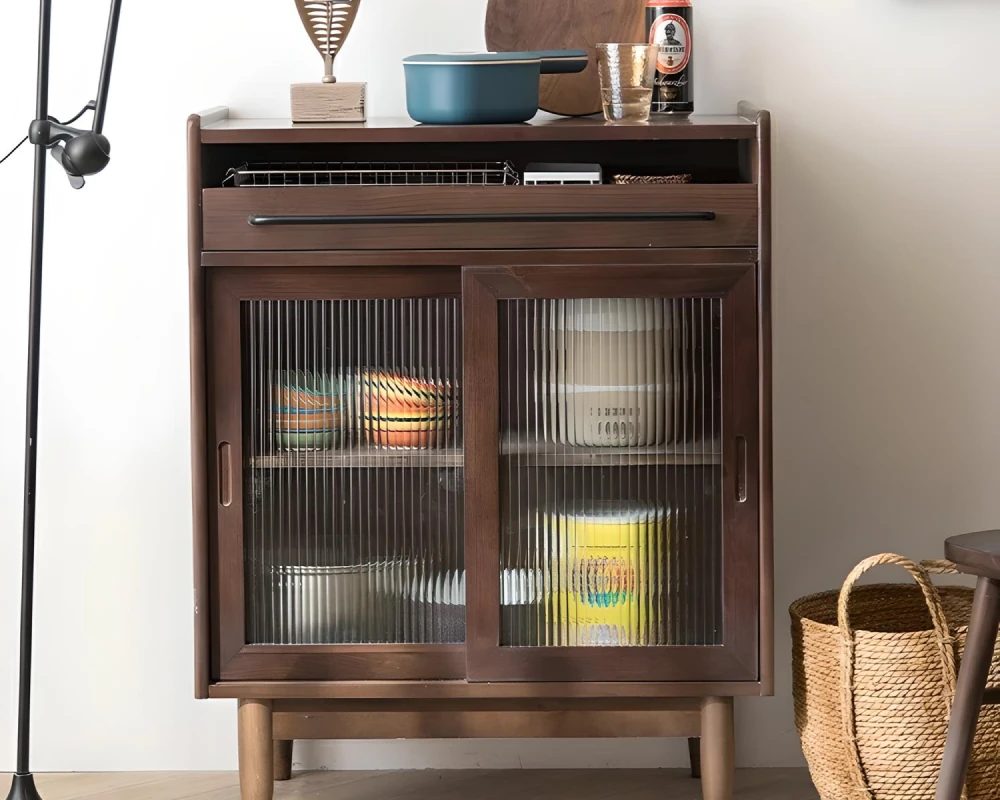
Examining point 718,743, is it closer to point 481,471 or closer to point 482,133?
point 481,471

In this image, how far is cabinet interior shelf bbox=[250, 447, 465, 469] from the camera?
1.75m

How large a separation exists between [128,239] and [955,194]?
4.84 ft

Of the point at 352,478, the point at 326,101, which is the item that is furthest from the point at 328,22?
the point at 352,478

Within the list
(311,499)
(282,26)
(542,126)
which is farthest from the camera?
(282,26)

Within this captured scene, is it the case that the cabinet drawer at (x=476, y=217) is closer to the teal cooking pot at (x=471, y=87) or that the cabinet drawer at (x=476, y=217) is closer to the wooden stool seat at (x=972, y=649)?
the teal cooking pot at (x=471, y=87)

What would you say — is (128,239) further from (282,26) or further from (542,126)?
(542,126)

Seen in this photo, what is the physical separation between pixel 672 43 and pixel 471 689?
3.50ft

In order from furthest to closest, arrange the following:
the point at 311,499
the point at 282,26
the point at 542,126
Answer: the point at 282,26 < the point at 311,499 < the point at 542,126

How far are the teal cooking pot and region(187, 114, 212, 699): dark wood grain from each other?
1.06ft

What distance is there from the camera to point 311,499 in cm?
177

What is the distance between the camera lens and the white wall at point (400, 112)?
2061 millimetres

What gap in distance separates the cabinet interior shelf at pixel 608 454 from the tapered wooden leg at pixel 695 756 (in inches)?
25.3

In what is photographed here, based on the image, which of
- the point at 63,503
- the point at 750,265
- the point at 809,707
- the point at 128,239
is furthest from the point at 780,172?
the point at 63,503

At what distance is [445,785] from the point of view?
212 cm
